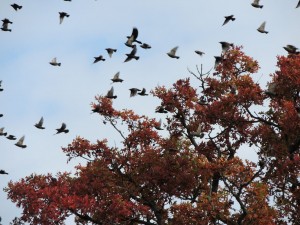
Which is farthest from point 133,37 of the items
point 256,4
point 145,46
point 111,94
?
point 256,4

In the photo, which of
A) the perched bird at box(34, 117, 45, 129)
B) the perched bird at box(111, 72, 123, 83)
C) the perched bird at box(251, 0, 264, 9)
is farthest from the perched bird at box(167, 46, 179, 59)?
the perched bird at box(34, 117, 45, 129)

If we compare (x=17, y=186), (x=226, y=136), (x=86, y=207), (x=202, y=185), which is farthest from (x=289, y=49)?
(x=17, y=186)

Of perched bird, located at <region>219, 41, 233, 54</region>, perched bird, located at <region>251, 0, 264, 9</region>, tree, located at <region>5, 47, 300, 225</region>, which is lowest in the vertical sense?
tree, located at <region>5, 47, 300, 225</region>

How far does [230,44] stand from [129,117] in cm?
525

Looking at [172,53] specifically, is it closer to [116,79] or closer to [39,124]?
[116,79]

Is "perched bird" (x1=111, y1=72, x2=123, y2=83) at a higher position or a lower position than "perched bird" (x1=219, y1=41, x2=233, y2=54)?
lower

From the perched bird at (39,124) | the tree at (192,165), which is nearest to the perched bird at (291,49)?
the tree at (192,165)

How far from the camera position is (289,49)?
705 inches

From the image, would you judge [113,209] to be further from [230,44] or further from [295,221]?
[230,44]

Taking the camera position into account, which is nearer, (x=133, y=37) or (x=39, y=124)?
(x=133, y=37)

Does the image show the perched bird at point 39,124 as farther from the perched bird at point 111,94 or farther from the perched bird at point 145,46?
the perched bird at point 145,46

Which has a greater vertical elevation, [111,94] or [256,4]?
[256,4]

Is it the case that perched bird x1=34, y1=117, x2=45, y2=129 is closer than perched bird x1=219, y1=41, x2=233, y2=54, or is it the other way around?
perched bird x1=219, y1=41, x2=233, y2=54

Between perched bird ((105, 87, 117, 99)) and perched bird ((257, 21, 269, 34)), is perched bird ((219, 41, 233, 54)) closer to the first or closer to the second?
perched bird ((257, 21, 269, 34))
